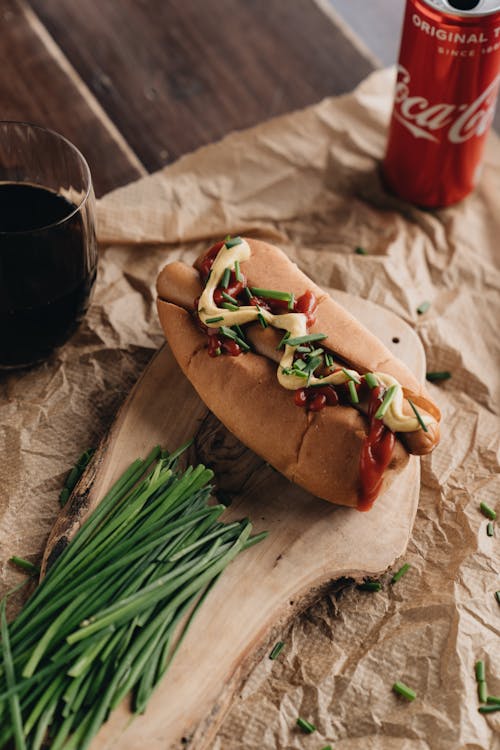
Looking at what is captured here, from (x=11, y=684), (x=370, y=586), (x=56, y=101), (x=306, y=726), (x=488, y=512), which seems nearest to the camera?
(x=11, y=684)

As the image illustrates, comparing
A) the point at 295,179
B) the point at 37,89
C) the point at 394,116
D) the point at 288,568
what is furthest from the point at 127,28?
the point at 288,568

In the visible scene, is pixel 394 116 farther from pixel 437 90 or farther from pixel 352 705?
pixel 352 705

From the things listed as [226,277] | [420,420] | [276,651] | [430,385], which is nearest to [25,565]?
[276,651]

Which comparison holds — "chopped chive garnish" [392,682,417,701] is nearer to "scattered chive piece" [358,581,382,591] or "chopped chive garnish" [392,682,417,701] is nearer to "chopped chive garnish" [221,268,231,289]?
"scattered chive piece" [358,581,382,591]

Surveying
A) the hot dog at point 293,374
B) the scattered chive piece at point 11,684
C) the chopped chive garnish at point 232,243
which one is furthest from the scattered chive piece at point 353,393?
the scattered chive piece at point 11,684

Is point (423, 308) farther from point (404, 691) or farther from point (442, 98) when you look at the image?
point (404, 691)

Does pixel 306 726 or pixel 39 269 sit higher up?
pixel 39 269

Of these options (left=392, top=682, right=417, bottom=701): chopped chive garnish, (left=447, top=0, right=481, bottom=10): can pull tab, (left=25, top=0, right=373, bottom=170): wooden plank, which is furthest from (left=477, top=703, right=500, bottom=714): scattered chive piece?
(left=25, top=0, right=373, bottom=170): wooden plank

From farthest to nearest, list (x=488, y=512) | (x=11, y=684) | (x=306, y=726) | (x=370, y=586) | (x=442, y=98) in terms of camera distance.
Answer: (x=442, y=98) → (x=488, y=512) → (x=370, y=586) → (x=306, y=726) → (x=11, y=684)

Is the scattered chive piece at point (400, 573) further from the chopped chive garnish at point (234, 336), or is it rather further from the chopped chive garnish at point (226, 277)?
the chopped chive garnish at point (226, 277)
